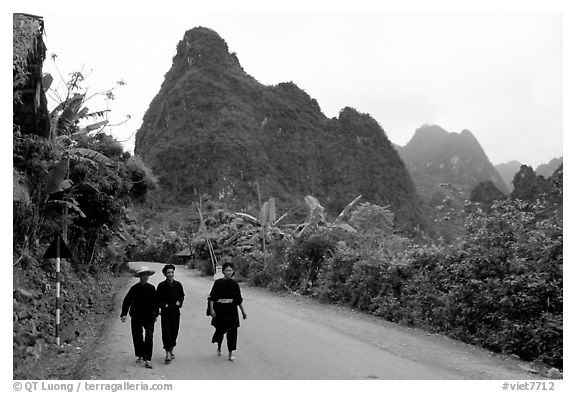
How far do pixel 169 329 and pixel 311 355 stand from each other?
211 cm

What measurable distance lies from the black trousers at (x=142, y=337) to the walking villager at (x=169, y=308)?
0.21m

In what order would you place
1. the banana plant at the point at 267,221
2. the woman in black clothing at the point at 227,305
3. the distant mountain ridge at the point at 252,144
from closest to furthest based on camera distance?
the woman in black clothing at the point at 227,305 → the banana plant at the point at 267,221 → the distant mountain ridge at the point at 252,144

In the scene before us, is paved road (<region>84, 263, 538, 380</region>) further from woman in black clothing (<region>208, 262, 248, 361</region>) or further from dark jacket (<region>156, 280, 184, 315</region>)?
dark jacket (<region>156, 280, 184, 315</region>)

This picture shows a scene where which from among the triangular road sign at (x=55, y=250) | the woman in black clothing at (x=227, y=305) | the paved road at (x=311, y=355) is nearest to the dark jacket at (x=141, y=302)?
the paved road at (x=311, y=355)

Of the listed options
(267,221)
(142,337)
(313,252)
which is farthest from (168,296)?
(267,221)

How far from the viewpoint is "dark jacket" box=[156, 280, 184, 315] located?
22.7ft

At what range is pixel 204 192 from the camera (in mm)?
63625

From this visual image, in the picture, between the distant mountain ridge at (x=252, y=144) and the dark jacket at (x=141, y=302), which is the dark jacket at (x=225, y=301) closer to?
the dark jacket at (x=141, y=302)

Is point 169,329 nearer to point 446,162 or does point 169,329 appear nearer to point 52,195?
point 52,195

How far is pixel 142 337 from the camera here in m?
6.81

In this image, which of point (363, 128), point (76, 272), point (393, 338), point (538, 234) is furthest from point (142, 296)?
point (363, 128)

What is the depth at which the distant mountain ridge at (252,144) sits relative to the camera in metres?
66.4

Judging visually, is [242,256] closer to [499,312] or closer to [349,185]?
[499,312]

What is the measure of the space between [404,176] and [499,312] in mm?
75694
